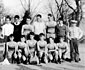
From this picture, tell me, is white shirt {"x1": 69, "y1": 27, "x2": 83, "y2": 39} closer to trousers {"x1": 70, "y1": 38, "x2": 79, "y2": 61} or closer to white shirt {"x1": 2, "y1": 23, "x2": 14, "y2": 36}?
trousers {"x1": 70, "y1": 38, "x2": 79, "y2": 61}

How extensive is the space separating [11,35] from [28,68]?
1.75 m

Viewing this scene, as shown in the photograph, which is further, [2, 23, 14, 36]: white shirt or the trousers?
the trousers

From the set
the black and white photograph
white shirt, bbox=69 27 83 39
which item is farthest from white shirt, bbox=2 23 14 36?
white shirt, bbox=69 27 83 39

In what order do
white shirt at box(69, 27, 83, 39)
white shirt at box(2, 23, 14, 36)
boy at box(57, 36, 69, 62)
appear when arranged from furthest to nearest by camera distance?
→ white shirt at box(69, 27, 83, 39) → boy at box(57, 36, 69, 62) → white shirt at box(2, 23, 14, 36)

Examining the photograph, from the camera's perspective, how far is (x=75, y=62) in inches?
318

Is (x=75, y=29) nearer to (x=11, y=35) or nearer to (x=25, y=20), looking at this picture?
(x=25, y=20)

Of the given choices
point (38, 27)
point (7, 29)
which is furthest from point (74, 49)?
point (7, 29)

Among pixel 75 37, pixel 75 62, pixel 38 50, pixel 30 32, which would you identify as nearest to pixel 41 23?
pixel 30 32

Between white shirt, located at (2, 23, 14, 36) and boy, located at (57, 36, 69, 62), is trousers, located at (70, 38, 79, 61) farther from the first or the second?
white shirt, located at (2, 23, 14, 36)

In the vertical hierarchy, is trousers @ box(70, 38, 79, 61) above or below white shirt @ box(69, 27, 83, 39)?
below

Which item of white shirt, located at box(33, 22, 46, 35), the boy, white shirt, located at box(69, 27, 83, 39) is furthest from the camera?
white shirt, located at box(69, 27, 83, 39)

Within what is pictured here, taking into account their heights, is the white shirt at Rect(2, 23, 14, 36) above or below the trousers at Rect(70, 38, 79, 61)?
above

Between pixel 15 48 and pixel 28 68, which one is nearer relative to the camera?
pixel 28 68

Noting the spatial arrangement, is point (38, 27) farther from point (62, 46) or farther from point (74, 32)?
point (74, 32)
